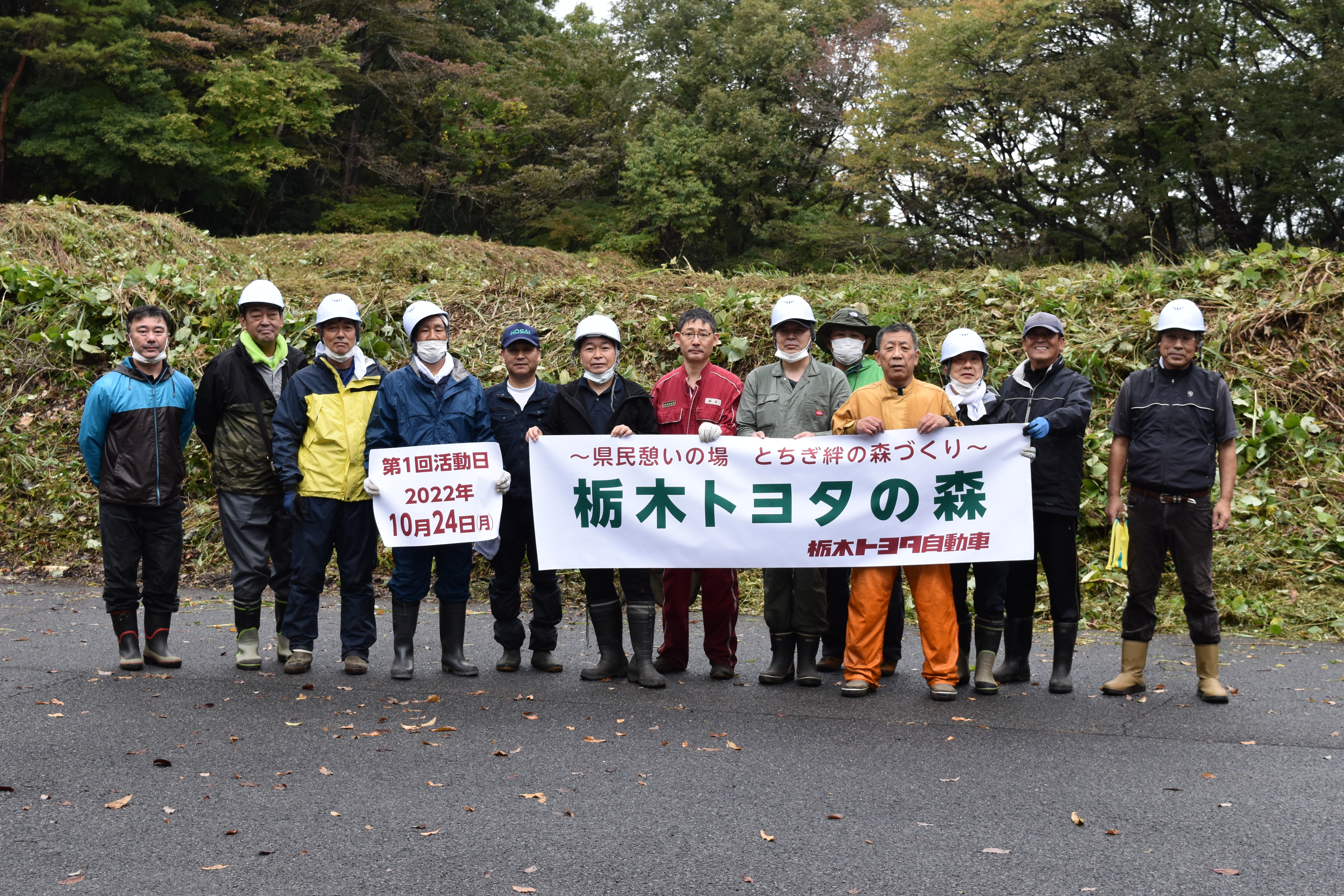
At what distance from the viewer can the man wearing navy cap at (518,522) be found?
21.1 ft

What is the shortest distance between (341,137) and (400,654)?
25730 millimetres

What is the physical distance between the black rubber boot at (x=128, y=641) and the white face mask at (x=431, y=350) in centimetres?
235

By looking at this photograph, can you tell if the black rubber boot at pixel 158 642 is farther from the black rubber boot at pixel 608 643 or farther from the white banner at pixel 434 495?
the black rubber boot at pixel 608 643

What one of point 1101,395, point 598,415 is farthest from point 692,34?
point 598,415

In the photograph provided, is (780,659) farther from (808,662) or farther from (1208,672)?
(1208,672)

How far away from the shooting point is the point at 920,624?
5.95 m

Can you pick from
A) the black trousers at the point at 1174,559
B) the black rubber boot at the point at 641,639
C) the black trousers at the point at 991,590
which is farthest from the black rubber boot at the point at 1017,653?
the black rubber boot at the point at 641,639

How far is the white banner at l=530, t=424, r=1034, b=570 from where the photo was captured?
593cm

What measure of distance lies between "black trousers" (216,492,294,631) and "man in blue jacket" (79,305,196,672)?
356mm

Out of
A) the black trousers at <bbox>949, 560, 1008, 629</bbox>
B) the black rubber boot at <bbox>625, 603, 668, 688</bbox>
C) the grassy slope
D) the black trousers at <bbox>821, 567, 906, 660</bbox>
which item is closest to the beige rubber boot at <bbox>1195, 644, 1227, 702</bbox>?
the black trousers at <bbox>949, 560, 1008, 629</bbox>

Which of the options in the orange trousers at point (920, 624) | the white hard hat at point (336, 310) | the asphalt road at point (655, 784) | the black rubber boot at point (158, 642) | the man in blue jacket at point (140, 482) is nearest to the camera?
the asphalt road at point (655, 784)

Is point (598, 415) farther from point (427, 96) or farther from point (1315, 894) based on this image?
point (427, 96)

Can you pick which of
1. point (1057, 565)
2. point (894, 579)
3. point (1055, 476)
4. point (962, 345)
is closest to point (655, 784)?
point (894, 579)

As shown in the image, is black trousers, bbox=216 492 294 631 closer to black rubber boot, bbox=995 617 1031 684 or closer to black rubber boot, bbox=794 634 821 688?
black rubber boot, bbox=794 634 821 688
